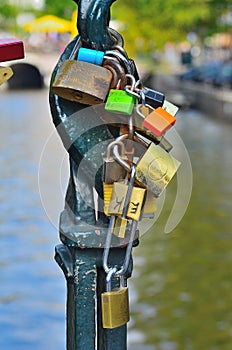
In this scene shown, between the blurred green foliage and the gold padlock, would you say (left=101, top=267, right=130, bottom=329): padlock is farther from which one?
the blurred green foliage

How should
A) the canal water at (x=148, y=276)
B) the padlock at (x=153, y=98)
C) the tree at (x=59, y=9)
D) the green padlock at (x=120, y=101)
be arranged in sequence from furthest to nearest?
the tree at (x=59, y=9) → the canal water at (x=148, y=276) → the padlock at (x=153, y=98) → the green padlock at (x=120, y=101)

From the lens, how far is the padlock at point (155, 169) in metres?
1.84

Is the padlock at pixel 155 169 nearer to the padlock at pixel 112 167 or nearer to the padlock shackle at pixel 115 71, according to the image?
the padlock at pixel 112 167

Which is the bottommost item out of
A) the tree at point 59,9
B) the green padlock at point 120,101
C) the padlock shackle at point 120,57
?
the green padlock at point 120,101

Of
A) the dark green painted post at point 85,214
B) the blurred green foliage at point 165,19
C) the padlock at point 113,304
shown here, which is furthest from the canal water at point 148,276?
the blurred green foliage at point 165,19

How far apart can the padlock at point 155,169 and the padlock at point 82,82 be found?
0.49 ft

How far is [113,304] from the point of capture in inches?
73.2

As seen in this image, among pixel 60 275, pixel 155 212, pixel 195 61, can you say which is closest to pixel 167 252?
pixel 60 275

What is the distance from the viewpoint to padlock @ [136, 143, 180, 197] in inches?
72.5

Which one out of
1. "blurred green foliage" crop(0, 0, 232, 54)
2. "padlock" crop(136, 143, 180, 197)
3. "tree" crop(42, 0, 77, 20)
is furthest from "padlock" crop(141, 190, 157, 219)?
"tree" crop(42, 0, 77, 20)

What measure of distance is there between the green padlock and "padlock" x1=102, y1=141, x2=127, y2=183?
7 cm

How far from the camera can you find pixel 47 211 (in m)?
1.84

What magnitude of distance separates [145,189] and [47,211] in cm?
20

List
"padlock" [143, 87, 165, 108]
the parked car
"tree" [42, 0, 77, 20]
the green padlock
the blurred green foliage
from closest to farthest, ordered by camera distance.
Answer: the green padlock
"padlock" [143, 87, 165, 108]
the parked car
the blurred green foliage
"tree" [42, 0, 77, 20]
